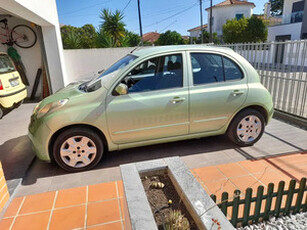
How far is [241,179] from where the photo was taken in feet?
9.98

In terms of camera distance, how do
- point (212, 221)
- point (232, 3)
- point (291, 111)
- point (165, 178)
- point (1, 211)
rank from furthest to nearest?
point (232, 3), point (291, 111), point (1, 211), point (165, 178), point (212, 221)

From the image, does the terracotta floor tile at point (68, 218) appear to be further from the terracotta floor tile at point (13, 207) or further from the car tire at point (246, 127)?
the car tire at point (246, 127)

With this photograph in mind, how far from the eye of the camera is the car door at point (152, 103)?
3.28 m

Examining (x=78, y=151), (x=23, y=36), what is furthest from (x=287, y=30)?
(x=78, y=151)

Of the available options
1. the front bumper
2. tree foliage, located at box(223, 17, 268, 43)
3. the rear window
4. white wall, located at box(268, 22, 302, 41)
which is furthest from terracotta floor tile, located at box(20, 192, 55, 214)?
tree foliage, located at box(223, 17, 268, 43)

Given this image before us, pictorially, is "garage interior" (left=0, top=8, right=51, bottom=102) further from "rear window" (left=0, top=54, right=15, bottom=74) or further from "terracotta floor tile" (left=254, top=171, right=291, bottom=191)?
"terracotta floor tile" (left=254, top=171, right=291, bottom=191)

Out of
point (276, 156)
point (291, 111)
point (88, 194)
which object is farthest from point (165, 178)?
point (291, 111)

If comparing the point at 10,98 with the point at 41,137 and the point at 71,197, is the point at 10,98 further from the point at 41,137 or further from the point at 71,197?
the point at 71,197

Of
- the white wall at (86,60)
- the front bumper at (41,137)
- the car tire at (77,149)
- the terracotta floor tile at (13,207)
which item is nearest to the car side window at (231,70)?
the car tire at (77,149)

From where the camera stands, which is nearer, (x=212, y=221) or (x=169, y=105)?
(x=212, y=221)

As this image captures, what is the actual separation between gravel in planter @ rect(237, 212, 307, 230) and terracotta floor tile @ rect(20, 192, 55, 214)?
2.15m

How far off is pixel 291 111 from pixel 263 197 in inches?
150

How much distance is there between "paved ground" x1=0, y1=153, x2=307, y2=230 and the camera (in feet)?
7.88

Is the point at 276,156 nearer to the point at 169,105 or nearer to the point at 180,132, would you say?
the point at 180,132
